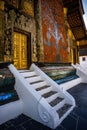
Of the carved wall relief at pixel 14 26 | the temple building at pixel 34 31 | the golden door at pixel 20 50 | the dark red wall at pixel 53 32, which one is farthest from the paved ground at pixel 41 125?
the dark red wall at pixel 53 32

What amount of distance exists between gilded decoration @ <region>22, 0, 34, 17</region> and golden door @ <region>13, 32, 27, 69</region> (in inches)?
Answer: 56.1

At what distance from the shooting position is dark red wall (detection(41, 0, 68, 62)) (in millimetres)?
8648

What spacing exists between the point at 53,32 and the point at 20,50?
3.62 metres

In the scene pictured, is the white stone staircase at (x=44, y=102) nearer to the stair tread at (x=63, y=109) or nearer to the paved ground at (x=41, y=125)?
the stair tread at (x=63, y=109)

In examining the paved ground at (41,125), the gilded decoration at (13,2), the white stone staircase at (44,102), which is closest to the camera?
the paved ground at (41,125)

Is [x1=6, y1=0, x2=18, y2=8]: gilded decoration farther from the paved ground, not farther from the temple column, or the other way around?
the paved ground

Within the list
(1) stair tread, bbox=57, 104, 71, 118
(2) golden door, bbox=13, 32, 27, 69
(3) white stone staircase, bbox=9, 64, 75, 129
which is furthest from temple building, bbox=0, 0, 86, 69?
(1) stair tread, bbox=57, 104, 71, 118

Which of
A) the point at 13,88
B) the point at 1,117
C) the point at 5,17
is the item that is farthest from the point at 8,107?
the point at 5,17

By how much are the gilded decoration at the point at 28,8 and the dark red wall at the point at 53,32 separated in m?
0.96


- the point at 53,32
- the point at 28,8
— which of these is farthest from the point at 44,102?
the point at 53,32

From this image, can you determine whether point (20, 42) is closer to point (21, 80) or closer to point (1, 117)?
point (21, 80)

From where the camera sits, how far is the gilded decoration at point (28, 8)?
7.30m

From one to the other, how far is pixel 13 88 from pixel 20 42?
3652 millimetres

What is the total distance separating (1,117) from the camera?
11.5 ft
